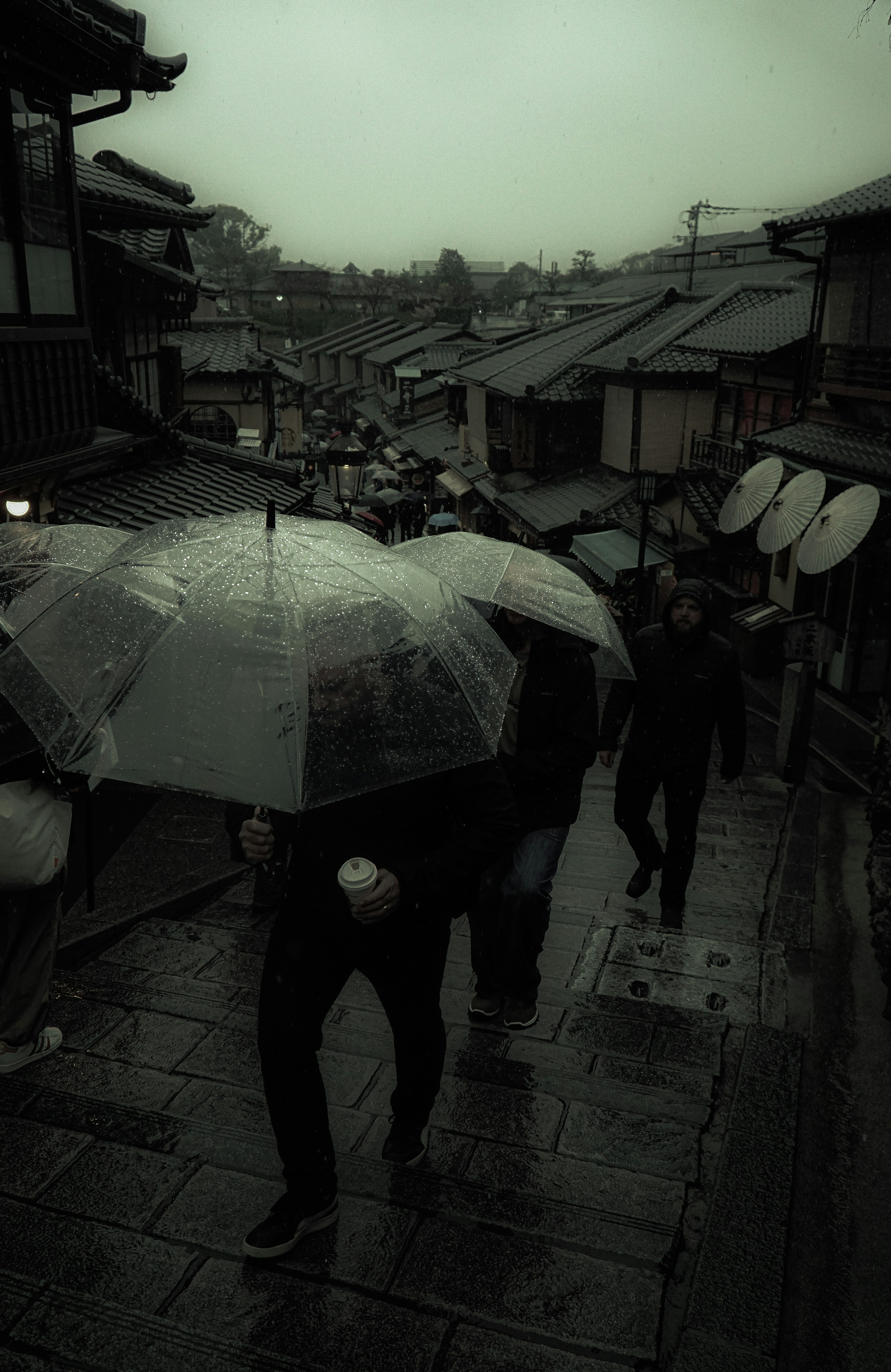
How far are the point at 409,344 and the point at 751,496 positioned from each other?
144 feet

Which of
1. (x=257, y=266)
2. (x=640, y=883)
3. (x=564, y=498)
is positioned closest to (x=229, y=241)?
(x=257, y=266)

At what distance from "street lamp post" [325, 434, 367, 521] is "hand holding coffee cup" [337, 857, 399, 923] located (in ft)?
47.4

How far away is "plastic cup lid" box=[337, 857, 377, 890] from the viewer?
2.82 m

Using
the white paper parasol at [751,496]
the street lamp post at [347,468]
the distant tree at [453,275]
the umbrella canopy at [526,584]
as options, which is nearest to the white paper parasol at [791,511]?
the white paper parasol at [751,496]

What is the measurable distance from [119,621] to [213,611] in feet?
1.12

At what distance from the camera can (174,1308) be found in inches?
111

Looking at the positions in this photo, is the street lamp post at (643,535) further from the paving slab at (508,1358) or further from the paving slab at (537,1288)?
the paving slab at (508,1358)

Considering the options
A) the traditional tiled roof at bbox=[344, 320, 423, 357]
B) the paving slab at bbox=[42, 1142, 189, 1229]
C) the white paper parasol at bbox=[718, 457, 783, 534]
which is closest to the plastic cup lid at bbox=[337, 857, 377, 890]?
the paving slab at bbox=[42, 1142, 189, 1229]

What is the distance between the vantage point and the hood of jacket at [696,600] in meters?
5.83

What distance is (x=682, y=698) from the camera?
5969 mm

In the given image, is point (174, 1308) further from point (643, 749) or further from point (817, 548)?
point (817, 548)

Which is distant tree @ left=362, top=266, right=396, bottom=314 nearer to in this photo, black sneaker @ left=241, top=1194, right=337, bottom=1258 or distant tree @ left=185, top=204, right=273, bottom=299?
distant tree @ left=185, top=204, right=273, bottom=299

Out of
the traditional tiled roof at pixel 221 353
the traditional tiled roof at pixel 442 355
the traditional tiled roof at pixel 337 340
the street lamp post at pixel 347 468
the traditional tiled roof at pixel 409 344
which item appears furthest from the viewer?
the traditional tiled roof at pixel 337 340

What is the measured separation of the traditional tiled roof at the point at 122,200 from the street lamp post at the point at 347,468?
4.78 metres
